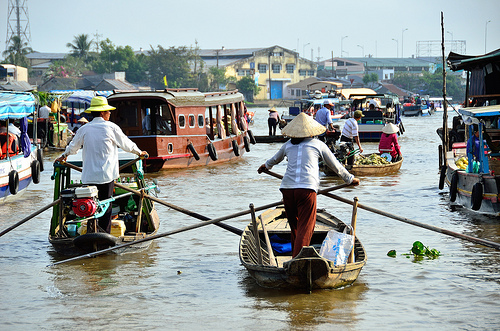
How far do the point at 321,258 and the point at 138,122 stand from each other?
1340cm

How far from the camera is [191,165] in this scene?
2050 cm

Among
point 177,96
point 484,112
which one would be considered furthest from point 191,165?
point 484,112

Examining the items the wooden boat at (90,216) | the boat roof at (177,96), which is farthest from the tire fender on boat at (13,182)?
the boat roof at (177,96)

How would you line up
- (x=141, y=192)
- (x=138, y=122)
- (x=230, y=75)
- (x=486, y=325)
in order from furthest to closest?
(x=230, y=75), (x=138, y=122), (x=141, y=192), (x=486, y=325)

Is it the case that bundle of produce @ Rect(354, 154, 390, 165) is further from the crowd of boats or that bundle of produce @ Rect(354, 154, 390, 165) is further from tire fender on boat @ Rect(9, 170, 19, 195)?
tire fender on boat @ Rect(9, 170, 19, 195)

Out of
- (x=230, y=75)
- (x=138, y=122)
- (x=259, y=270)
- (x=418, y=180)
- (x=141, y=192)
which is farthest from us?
(x=230, y=75)

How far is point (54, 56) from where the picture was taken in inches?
3878

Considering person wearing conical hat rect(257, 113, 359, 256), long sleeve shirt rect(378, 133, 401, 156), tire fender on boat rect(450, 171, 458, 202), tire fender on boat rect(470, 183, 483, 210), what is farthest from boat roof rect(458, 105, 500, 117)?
long sleeve shirt rect(378, 133, 401, 156)

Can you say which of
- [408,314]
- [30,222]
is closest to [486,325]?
[408,314]

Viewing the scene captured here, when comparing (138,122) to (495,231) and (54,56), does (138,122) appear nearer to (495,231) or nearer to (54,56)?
(495,231)

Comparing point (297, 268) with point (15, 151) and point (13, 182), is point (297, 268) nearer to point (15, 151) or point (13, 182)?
point (13, 182)

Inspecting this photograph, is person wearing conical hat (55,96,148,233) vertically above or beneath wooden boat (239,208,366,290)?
above

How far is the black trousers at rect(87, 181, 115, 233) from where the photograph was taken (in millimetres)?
8695

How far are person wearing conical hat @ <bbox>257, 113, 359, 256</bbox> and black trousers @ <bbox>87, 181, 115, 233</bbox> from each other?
246 cm
